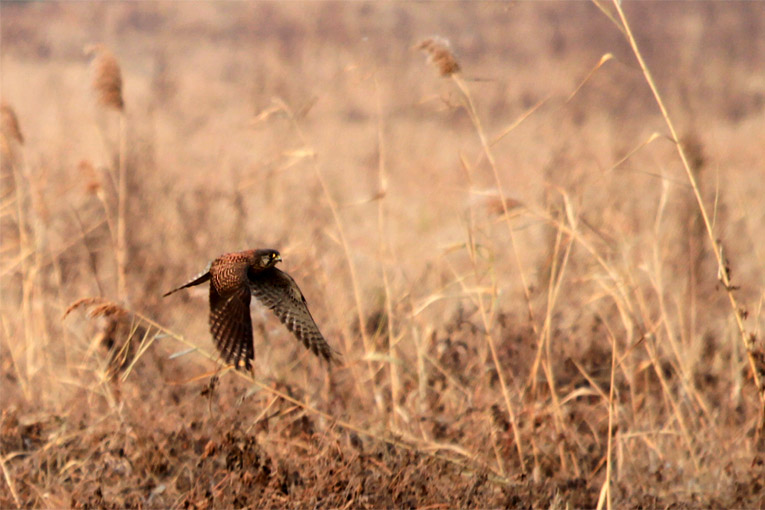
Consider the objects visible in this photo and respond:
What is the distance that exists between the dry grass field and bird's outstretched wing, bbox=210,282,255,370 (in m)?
→ 0.28

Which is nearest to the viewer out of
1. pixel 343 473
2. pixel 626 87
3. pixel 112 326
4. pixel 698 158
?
pixel 343 473

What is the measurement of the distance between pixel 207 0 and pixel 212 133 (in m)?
7.74

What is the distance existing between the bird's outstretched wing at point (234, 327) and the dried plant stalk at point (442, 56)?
111 cm

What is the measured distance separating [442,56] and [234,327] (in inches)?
49.2

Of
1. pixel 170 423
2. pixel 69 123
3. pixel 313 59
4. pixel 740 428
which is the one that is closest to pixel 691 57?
pixel 313 59

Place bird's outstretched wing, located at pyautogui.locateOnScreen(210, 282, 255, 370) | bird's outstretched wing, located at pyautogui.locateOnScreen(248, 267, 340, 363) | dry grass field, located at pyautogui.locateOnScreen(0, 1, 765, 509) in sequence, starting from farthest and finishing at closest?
dry grass field, located at pyautogui.locateOnScreen(0, 1, 765, 509) → bird's outstretched wing, located at pyautogui.locateOnScreen(248, 267, 340, 363) → bird's outstretched wing, located at pyautogui.locateOnScreen(210, 282, 255, 370)

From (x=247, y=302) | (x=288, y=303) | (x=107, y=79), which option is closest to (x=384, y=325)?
(x=107, y=79)

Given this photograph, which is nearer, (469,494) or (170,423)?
(469,494)

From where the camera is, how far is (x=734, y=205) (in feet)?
26.8

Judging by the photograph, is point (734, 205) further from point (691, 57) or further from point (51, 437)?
point (691, 57)

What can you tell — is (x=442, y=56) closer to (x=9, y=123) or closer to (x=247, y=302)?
(x=247, y=302)

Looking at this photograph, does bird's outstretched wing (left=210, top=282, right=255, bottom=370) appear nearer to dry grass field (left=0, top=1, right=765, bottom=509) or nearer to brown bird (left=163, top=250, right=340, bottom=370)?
brown bird (left=163, top=250, right=340, bottom=370)

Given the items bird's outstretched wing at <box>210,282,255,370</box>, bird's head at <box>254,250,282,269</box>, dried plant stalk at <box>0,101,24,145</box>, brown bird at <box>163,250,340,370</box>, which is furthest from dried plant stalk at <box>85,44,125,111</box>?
bird's outstretched wing at <box>210,282,255,370</box>

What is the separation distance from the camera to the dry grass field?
11.0 ft
